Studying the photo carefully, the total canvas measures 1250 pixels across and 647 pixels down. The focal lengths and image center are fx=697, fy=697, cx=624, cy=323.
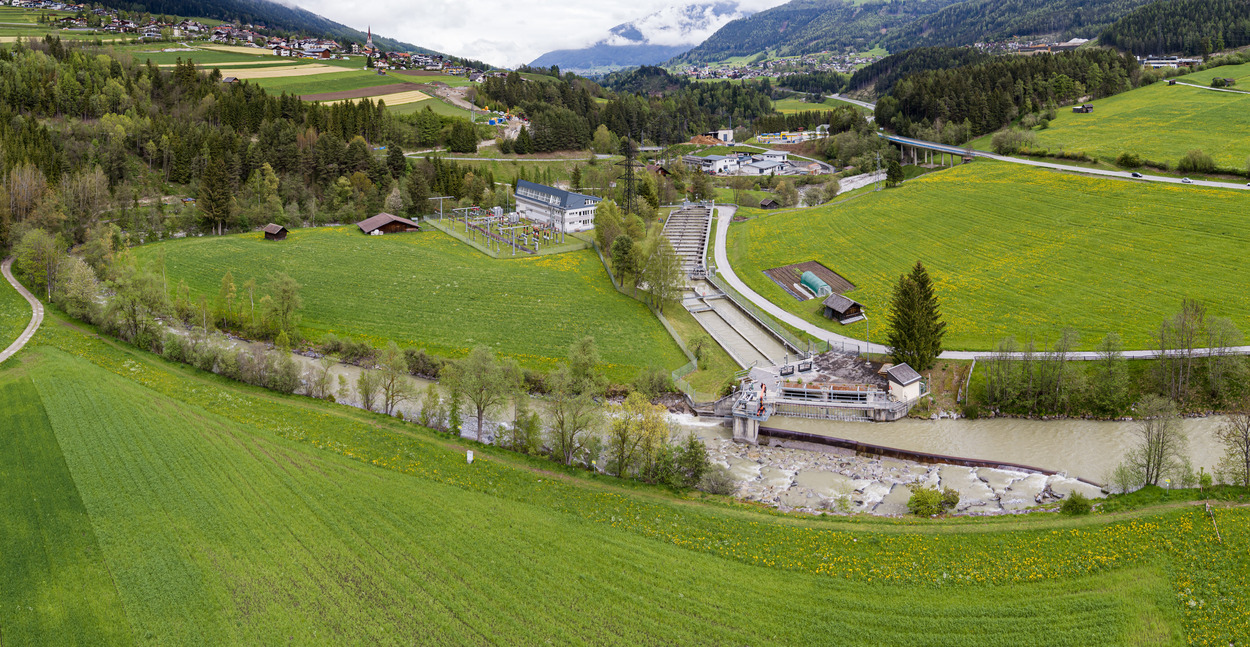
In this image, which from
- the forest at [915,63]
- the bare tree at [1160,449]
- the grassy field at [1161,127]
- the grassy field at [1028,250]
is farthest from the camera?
the forest at [915,63]

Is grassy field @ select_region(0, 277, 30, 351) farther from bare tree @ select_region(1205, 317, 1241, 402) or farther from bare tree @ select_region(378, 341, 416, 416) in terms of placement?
bare tree @ select_region(1205, 317, 1241, 402)

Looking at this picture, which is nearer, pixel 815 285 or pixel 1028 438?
pixel 1028 438

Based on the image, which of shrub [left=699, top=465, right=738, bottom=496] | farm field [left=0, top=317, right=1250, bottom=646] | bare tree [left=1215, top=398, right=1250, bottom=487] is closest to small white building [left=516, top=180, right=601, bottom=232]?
farm field [left=0, top=317, right=1250, bottom=646]

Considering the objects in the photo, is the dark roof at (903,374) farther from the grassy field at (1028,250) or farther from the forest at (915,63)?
the forest at (915,63)

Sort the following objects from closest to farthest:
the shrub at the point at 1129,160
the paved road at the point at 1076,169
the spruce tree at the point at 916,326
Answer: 1. the spruce tree at the point at 916,326
2. the paved road at the point at 1076,169
3. the shrub at the point at 1129,160

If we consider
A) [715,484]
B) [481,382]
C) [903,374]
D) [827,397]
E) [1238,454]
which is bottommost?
[715,484]

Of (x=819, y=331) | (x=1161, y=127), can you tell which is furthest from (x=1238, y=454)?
(x=1161, y=127)

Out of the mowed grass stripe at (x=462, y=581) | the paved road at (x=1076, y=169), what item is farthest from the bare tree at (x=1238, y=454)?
→ the paved road at (x=1076, y=169)

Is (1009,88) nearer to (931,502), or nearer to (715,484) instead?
(931,502)
